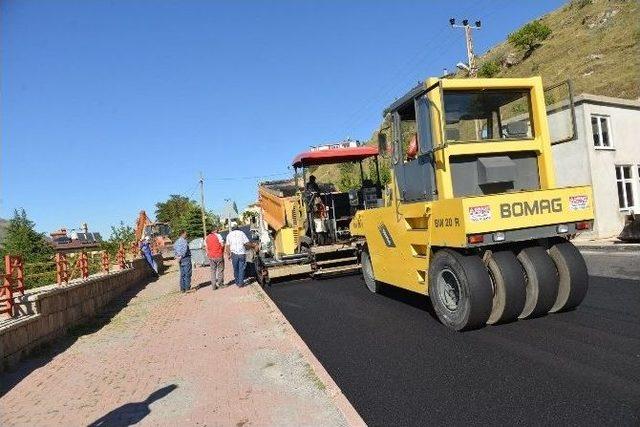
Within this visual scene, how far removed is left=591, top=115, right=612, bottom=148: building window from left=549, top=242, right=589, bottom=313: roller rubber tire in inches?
504

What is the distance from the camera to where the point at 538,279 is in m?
5.89

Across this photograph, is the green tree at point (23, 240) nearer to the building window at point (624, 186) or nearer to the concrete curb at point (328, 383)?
the concrete curb at point (328, 383)

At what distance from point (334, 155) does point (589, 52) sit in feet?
162

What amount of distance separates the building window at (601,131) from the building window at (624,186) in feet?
3.70

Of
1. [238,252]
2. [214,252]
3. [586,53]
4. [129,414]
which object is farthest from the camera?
[586,53]

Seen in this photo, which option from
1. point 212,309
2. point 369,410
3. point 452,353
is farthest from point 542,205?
point 212,309

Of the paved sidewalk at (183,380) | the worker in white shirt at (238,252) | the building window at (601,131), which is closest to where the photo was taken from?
the paved sidewalk at (183,380)

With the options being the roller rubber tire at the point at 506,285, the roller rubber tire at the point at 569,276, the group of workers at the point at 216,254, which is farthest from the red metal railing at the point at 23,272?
the roller rubber tire at the point at 569,276

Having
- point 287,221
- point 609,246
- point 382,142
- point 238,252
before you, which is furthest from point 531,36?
point 382,142

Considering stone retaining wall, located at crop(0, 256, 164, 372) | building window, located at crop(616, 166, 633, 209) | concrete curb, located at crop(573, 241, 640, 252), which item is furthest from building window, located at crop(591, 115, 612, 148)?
stone retaining wall, located at crop(0, 256, 164, 372)

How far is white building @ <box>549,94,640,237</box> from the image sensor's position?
53.8 feet

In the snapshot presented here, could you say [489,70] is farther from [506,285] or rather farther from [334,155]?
[506,285]

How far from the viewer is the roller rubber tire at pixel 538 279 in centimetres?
591

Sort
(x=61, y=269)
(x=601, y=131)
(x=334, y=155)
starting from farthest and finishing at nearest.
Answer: (x=601, y=131) < (x=334, y=155) < (x=61, y=269)
